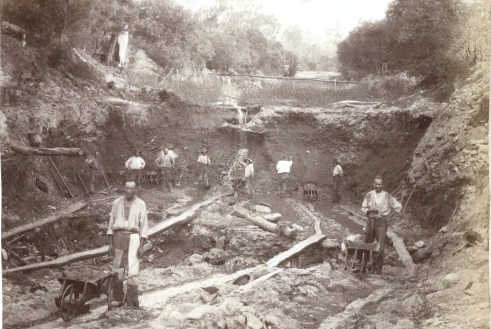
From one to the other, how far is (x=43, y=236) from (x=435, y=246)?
16.4ft

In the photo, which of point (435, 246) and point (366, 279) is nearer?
point (435, 246)

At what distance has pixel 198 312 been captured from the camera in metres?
4.68

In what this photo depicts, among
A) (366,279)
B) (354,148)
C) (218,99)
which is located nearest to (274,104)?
(218,99)

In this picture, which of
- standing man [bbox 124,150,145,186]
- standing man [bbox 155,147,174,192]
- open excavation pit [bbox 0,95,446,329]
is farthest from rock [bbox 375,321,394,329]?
standing man [bbox 124,150,145,186]

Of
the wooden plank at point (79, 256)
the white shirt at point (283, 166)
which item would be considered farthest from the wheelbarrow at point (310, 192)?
the wooden plank at point (79, 256)

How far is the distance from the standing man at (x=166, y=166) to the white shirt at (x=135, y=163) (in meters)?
0.21

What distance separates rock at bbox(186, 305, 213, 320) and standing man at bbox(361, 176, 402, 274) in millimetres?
2476

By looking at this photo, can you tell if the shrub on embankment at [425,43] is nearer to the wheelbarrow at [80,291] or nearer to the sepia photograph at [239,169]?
the sepia photograph at [239,169]

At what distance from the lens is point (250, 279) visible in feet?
18.4

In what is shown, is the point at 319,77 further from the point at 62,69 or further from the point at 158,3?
the point at 62,69

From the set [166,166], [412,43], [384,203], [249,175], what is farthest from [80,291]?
[412,43]

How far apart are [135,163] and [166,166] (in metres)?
0.45

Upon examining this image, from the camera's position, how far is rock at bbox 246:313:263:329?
455 centimetres

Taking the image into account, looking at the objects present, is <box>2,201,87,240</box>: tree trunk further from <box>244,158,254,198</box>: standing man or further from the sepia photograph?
<box>244,158,254,198</box>: standing man
